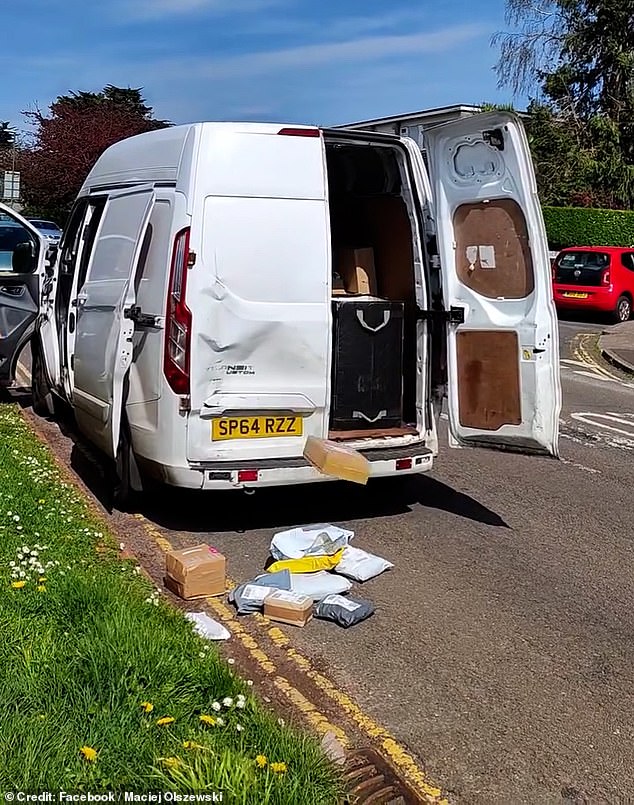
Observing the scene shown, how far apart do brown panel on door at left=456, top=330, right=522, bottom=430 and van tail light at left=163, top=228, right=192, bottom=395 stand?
6.30 feet

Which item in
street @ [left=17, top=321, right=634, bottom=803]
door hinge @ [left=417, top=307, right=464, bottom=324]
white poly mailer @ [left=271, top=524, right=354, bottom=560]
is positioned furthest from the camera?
door hinge @ [left=417, top=307, right=464, bottom=324]

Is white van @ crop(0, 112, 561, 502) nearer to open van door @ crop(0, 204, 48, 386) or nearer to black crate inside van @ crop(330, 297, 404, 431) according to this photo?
black crate inside van @ crop(330, 297, 404, 431)

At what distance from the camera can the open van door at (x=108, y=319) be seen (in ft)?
20.1

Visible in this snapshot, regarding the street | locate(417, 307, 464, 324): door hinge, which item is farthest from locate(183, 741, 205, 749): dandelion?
locate(417, 307, 464, 324): door hinge

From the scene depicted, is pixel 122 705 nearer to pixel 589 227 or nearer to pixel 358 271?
pixel 358 271

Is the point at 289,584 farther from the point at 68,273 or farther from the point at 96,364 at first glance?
the point at 68,273

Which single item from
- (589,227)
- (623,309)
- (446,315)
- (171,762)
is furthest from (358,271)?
(589,227)

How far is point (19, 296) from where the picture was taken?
9711 millimetres

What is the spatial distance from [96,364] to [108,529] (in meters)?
1.23

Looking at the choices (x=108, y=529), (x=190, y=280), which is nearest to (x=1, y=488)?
(x=108, y=529)

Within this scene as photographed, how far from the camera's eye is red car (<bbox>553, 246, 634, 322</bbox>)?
20.9m

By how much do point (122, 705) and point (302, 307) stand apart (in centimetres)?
289

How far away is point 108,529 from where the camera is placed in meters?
6.14

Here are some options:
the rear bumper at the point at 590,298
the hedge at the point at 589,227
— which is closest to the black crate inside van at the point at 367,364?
the rear bumper at the point at 590,298
